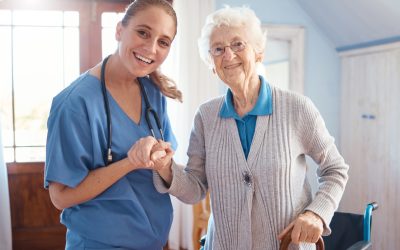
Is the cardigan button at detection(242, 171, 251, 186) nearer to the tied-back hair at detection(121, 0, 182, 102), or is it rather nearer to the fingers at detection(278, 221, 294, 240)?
the fingers at detection(278, 221, 294, 240)

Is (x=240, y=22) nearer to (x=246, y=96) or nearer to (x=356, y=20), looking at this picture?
(x=246, y=96)

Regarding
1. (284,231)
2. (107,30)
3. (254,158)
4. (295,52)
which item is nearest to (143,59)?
(254,158)

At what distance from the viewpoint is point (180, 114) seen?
3.50m

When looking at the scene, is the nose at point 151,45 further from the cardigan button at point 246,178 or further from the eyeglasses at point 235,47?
the cardigan button at point 246,178

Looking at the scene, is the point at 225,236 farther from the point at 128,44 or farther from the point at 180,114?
the point at 180,114

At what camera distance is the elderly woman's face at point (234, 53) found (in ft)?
4.50

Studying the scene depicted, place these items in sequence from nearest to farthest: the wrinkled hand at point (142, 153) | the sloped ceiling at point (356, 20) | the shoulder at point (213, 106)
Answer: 1. the wrinkled hand at point (142, 153)
2. the shoulder at point (213, 106)
3. the sloped ceiling at point (356, 20)

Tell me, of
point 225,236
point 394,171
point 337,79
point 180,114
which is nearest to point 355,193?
point 394,171

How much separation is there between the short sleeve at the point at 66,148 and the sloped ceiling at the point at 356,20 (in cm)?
238

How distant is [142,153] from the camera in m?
1.17

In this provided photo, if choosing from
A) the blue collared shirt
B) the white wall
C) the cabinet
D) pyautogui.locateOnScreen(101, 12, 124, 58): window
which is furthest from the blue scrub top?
the cabinet

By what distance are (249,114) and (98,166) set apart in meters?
0.47

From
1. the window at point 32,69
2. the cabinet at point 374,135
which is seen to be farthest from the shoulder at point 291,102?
the window at point 32,69

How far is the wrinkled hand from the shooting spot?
117cm
